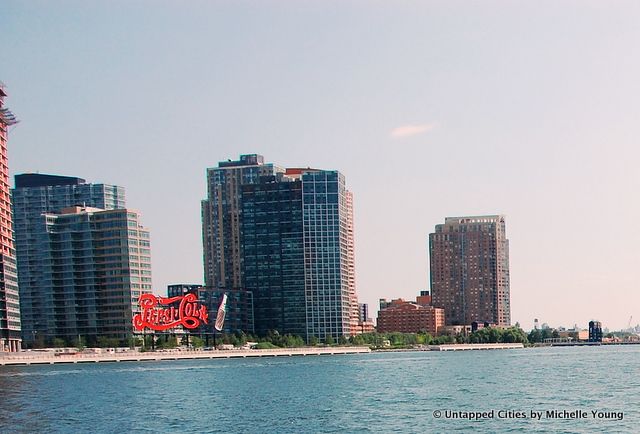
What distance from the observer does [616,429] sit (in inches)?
3324

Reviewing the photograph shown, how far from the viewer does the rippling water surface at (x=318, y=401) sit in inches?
3615

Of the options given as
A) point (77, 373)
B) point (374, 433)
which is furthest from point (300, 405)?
point (77, 373)

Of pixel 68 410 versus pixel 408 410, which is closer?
pixel 408 410

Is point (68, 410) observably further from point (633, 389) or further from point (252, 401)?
point (633, 389)

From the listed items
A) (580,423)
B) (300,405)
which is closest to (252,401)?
(300,405)

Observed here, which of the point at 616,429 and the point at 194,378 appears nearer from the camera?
the point at 616,429

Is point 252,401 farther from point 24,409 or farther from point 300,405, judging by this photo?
point 24,409

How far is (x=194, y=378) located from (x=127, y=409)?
2341 inches

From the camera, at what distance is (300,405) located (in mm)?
112562

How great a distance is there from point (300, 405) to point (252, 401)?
9.55 meters

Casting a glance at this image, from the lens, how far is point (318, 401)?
384 ft

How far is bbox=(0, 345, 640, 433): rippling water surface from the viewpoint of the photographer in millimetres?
91812

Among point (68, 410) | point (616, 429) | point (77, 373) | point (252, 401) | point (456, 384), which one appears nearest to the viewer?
point (616, 429)

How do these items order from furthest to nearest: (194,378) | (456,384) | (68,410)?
Answer: (194,378) → (456,384) → (68,410)
